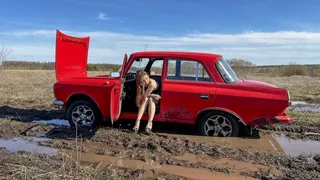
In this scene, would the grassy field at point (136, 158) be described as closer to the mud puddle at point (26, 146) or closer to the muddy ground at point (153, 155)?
the muddy ground at point (153, 155)

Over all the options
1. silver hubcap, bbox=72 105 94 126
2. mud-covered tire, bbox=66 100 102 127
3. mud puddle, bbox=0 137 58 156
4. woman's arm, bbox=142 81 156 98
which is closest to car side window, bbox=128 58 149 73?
woman's arm, bbox=142 81 156 98

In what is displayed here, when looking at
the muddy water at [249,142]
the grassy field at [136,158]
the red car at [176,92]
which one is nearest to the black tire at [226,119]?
the red car at [176,92]

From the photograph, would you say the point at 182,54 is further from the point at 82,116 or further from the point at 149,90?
the point at 82,116

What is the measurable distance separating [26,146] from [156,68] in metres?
3.36

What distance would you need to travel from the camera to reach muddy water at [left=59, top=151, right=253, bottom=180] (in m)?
4.98

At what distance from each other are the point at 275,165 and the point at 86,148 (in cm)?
341

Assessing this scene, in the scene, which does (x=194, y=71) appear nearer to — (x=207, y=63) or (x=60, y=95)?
(x=207, y=63)

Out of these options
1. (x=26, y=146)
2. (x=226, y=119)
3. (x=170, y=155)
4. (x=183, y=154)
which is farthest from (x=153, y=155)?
(x=26, y=146)

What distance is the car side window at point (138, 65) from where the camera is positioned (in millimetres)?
7829

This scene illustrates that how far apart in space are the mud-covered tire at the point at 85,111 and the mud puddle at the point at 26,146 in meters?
1.15

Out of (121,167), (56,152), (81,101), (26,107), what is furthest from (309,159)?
(26,107)

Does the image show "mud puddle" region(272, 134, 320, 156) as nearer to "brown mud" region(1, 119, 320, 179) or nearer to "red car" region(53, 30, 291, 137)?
"brown mud" region(1, 119, 320, 179)

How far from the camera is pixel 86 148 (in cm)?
632

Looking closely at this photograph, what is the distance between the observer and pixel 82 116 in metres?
7.96
